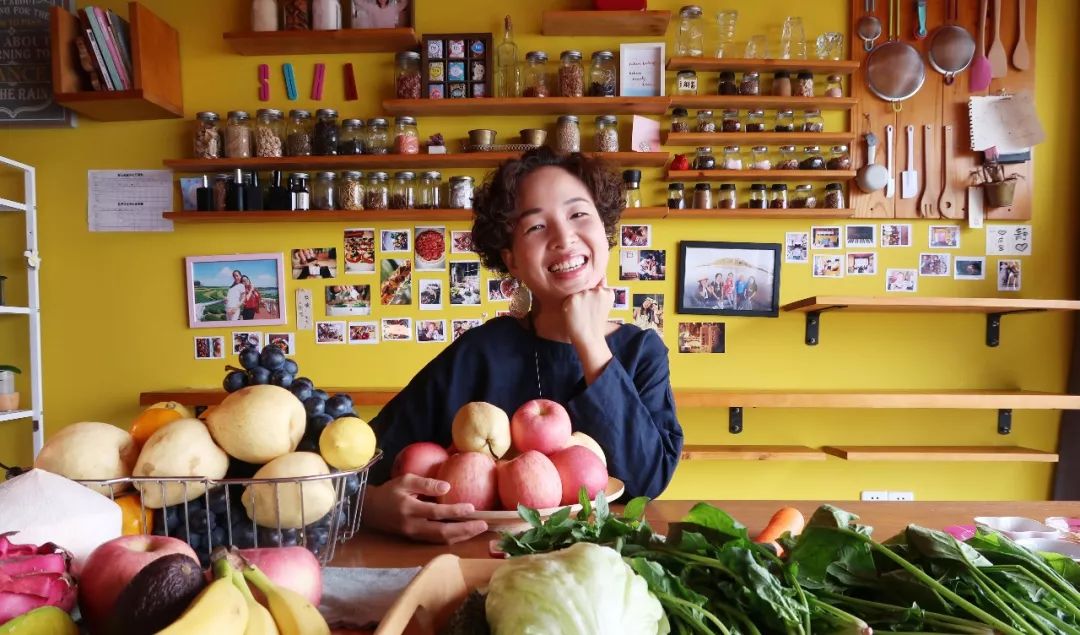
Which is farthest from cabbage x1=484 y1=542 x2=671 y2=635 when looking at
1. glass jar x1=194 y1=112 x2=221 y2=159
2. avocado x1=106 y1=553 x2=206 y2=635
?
glass jar x1=194 y1=112 x2=221 y2=159

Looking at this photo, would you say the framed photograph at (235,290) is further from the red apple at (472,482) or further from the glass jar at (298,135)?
the red apple at (472,482)

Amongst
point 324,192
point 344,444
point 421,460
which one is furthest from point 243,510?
point 324,192

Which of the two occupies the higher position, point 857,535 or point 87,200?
point 87,200

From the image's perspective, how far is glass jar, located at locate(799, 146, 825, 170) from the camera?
2.77 m

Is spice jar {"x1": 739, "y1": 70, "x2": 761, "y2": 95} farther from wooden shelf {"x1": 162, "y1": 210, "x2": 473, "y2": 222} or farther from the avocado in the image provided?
the avocado

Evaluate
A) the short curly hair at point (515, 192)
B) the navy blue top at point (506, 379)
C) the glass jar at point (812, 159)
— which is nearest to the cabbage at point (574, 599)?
the navy blue top at point (506, 379)

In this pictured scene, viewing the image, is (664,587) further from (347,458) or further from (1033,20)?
(1033,20)

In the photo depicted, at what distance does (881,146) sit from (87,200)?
11.0 ft

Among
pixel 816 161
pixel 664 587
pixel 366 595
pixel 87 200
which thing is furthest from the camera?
pixel 87 200

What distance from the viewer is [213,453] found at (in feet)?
2.44

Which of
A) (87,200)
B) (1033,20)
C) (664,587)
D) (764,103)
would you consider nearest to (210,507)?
(664,587)

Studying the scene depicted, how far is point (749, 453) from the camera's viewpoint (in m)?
2.74

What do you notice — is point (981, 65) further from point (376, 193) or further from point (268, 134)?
point (268, 134)

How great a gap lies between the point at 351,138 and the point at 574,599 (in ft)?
8.84
